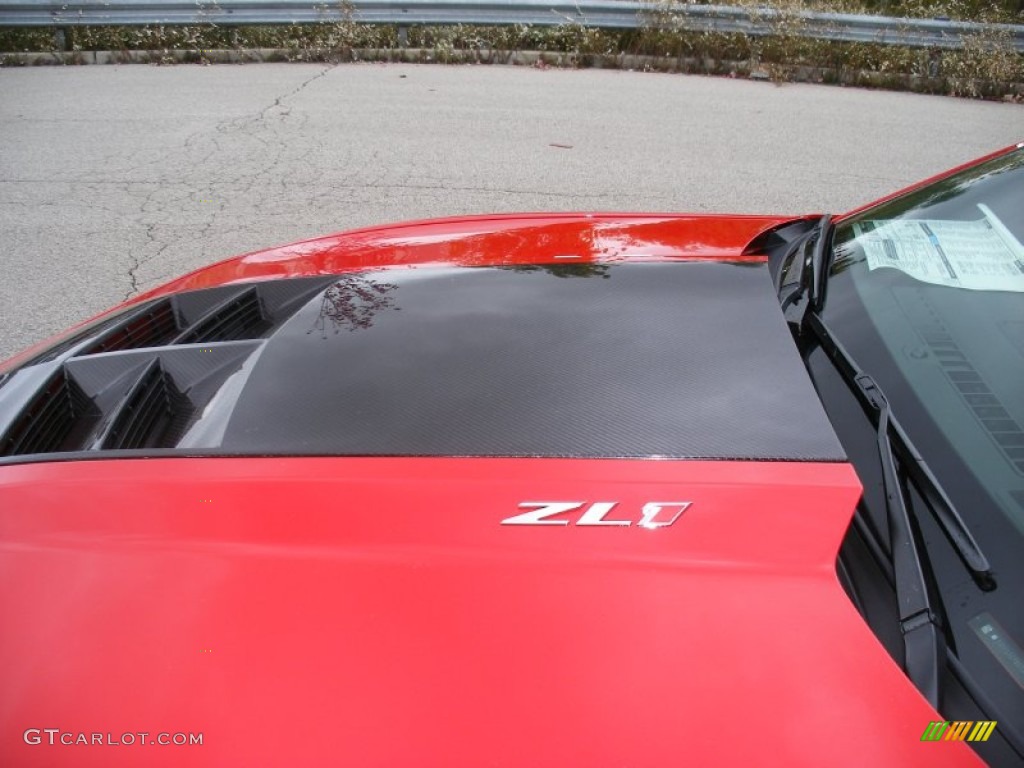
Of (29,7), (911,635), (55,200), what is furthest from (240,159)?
(911,635)

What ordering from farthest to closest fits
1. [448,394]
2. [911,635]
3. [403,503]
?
1. [448,394]
2. [403,503]
3. [911,635]

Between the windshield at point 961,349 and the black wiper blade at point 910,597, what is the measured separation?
0.03 m

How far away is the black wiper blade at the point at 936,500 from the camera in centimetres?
122

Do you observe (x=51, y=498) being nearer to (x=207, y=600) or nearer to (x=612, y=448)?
(x=207, y=600)

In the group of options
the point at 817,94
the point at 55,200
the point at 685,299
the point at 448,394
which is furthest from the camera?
the point at 817,94

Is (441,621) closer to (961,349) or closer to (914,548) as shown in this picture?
(914,548)

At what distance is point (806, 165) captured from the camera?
19.9ft

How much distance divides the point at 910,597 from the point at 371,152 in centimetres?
549

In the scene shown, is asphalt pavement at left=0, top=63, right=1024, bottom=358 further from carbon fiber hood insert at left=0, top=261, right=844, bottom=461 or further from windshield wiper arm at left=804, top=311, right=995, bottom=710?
windshield wiper arm at left=804, top=311, right=995, bottom=710

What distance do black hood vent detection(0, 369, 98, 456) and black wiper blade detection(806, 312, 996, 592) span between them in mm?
1518

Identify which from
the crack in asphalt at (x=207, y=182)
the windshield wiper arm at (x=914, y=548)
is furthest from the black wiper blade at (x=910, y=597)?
the crack in asphalt at (x=207, y=182)

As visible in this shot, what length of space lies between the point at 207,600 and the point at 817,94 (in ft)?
28.0

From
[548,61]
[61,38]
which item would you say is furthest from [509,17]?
[61,38]

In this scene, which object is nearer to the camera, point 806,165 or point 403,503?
point 403,503
